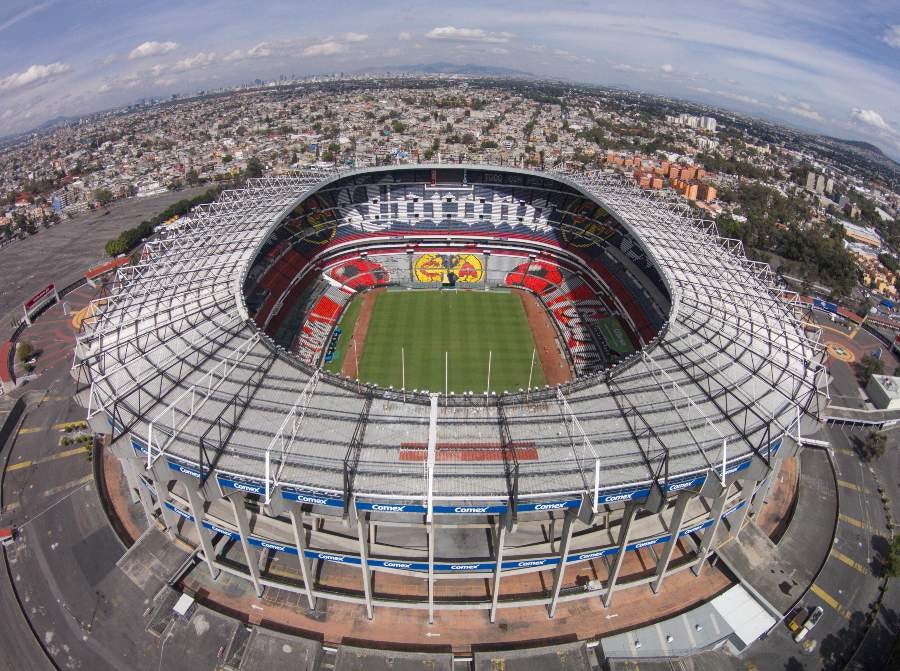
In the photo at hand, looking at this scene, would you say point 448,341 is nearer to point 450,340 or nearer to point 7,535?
point 450,340

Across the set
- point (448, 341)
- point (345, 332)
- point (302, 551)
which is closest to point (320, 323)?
point (345, 332)

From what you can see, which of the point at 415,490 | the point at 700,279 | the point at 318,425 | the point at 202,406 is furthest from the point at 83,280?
the point at 700,279

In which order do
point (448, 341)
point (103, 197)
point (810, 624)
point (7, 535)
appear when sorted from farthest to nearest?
point (103, 197)
point (448, 341)
point (7, 535)
point (810, 624)

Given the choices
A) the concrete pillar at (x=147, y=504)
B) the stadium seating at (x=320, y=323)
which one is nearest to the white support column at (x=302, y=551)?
the concrete pillar at (x=147, y=504)

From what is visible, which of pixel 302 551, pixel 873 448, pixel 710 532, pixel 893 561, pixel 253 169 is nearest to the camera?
pixel 302 551

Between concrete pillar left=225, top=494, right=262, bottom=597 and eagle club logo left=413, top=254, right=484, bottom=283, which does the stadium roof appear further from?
eagle club logo left=413, top=254, right=484, bottom=283

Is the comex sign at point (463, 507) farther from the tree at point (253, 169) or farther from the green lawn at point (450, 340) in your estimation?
the tree at point (253, 169)

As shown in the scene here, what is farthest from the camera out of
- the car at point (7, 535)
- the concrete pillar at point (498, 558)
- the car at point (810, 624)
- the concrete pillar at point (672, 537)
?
the car at point (7, 535)
